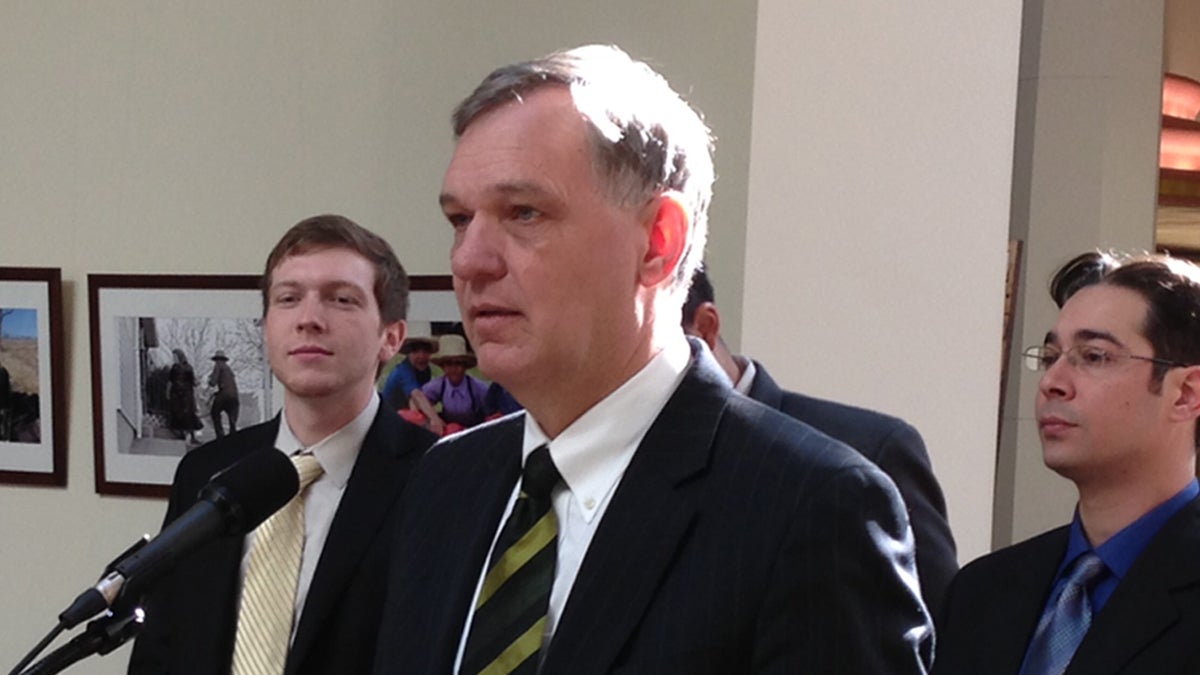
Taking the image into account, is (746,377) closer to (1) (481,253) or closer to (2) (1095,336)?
(2) (1095,336)

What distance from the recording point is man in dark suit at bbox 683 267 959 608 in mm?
3053

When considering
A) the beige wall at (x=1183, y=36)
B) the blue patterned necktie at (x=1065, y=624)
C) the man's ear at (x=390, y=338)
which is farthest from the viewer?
the beige wall at (x=1183, y=36)

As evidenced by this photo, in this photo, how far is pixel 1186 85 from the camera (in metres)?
7.61

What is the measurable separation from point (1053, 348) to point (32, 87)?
3242mm

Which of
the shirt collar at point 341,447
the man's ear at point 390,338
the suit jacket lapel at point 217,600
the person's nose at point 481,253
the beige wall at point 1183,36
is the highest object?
the beige wall at point 1183,36

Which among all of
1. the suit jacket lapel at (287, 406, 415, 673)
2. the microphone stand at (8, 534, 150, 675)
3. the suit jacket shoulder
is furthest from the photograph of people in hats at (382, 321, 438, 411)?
the microphone stand at (8, 534, 150, 675)

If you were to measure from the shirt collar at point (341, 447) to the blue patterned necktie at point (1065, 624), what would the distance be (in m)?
1.34

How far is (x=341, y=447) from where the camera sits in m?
3.14

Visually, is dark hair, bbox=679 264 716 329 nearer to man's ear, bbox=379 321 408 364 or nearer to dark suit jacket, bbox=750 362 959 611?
dark suit jacket, bbox=750 362 959 611

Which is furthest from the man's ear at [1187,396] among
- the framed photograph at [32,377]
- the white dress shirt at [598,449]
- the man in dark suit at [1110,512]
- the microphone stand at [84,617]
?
the framed photograph at [32,377]

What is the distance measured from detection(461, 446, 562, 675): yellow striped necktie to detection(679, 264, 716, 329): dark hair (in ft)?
4.47

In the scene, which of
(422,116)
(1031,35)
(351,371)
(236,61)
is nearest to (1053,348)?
(351,371)

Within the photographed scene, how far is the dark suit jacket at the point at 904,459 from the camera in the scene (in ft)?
10.0

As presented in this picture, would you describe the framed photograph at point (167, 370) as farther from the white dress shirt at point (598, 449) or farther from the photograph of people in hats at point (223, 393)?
the white dress shirt at point (598, 449)
